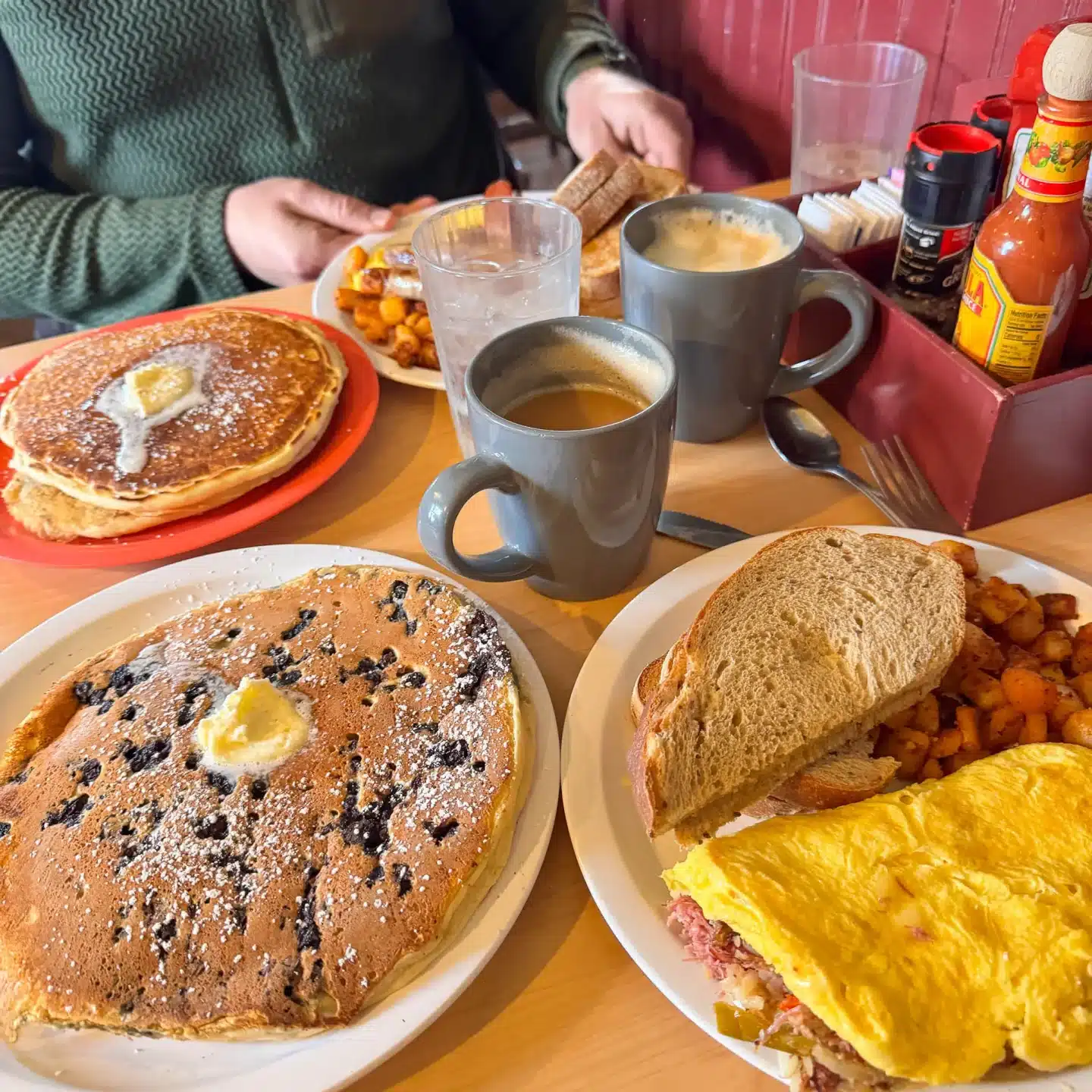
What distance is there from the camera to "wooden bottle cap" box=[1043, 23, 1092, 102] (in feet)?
2.45

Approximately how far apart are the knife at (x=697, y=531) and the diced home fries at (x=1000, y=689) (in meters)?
0.25

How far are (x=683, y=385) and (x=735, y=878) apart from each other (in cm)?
69

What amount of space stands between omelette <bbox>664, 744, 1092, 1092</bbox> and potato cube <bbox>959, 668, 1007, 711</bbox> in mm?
105

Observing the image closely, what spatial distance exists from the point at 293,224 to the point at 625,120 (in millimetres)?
773

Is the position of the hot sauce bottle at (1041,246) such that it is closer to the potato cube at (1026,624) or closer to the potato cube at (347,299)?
the potato cube at (1026,624)

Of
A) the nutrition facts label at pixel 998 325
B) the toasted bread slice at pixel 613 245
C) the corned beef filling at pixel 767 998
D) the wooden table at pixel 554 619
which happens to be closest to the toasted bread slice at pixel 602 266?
the toasted bread slice at pixel 613 245

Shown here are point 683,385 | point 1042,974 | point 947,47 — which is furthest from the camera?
point 947,47

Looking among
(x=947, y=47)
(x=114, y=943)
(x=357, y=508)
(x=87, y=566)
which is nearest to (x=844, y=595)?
(x=357, y=508)

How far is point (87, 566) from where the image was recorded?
101 cm

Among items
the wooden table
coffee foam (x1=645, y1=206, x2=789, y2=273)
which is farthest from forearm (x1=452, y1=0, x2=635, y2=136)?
coffee foam (x1=645, y1=206, x2=789, y2=273)

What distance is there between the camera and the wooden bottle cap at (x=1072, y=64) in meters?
0.75

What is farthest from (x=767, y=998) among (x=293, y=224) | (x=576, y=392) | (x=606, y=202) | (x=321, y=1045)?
(x=293, y=224)

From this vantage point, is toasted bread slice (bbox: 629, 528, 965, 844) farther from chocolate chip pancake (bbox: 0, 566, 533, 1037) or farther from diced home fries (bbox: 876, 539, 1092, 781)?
chocolate chip pancake (bbox: 0, 566, 533, 1037)

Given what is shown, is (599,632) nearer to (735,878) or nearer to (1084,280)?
(735,878)
